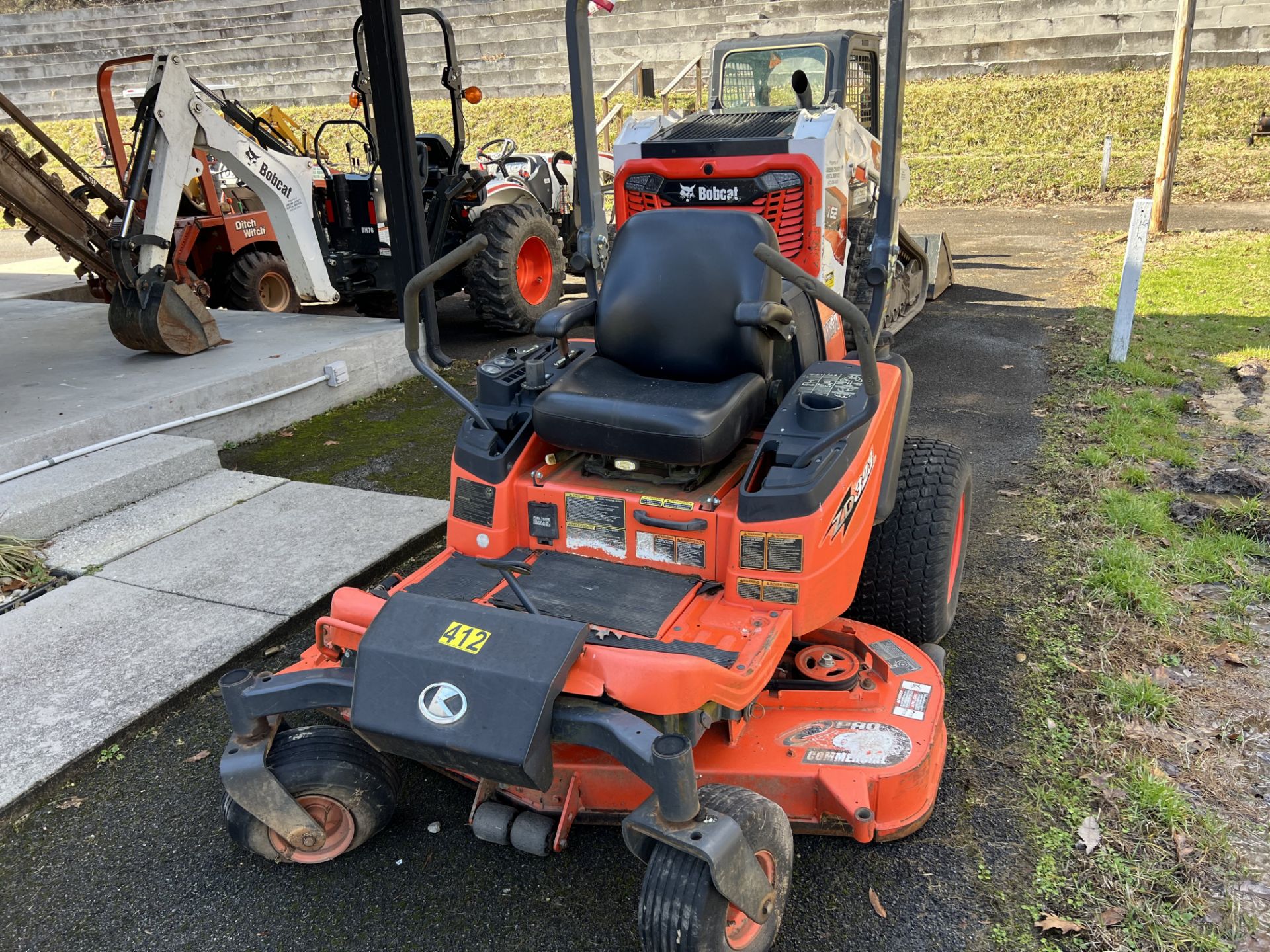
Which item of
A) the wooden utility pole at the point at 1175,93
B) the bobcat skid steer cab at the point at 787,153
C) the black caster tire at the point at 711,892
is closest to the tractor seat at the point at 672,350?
the black caster tire at the point at 711,892

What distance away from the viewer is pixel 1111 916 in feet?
6.99

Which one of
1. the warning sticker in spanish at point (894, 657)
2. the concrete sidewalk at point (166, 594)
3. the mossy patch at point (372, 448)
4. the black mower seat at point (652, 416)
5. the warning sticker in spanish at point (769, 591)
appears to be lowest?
the mossy patch at point (372, 448)

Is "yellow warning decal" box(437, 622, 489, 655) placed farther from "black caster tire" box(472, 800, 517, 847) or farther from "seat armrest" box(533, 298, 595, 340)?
"seat armrest" box(533, 298, 595, 340)

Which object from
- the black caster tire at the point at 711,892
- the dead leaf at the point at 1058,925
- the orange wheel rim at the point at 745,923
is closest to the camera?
the black caster tire at the point at 711,892

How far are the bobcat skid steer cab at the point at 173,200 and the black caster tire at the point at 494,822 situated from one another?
4.32 meters

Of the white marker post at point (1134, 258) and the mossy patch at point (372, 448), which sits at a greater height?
the white marker post at point (1134, 258)

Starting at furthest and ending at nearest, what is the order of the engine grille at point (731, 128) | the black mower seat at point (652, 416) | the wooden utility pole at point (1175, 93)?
the wooden utility pole at point (1175, 93), the engine grille at point (731, 128), the black mower seat at point (652, 416)

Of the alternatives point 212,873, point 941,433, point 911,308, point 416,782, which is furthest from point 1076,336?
point 212,873

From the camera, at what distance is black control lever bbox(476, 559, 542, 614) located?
7.44 feet

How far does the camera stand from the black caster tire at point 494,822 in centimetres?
234

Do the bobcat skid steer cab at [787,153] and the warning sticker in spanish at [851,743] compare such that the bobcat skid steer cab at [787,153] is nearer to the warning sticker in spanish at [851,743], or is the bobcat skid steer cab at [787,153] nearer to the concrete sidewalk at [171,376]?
the concrete sidewalk at [171,376]

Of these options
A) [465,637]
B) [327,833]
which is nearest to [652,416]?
[465,637]

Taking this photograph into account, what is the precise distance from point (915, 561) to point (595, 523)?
979mm

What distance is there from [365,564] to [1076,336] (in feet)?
17.1
